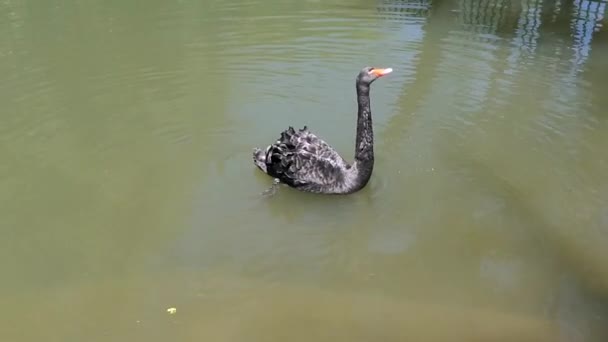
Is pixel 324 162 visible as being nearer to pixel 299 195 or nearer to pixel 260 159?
pixel 299 195

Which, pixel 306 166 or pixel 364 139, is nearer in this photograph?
pixel 364 139

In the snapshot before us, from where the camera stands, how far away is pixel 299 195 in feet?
16.8

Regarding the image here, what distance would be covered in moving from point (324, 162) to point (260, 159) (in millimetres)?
703

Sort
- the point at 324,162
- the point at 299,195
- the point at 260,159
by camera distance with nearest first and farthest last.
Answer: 1. the point at 324,162
2. the point at 299,195
3. the point at 260,159

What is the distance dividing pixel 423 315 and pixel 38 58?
666 centimetres

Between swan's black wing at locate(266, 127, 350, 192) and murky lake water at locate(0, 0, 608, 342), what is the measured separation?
15 cm

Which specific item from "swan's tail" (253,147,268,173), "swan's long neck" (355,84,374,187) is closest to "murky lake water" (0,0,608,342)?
"swan's tail" (253,147,268,173)

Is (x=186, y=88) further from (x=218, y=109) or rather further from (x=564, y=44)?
(x=564, y=44)

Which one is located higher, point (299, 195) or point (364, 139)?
point (364, 139)

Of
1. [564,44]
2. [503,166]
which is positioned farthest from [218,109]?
[564,44]

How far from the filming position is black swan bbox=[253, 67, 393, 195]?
4875mm

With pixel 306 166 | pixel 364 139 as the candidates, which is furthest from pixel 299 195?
pixel 364 139

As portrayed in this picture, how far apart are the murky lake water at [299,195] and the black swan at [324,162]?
5.8 inches

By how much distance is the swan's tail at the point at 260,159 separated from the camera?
540 centimetres
